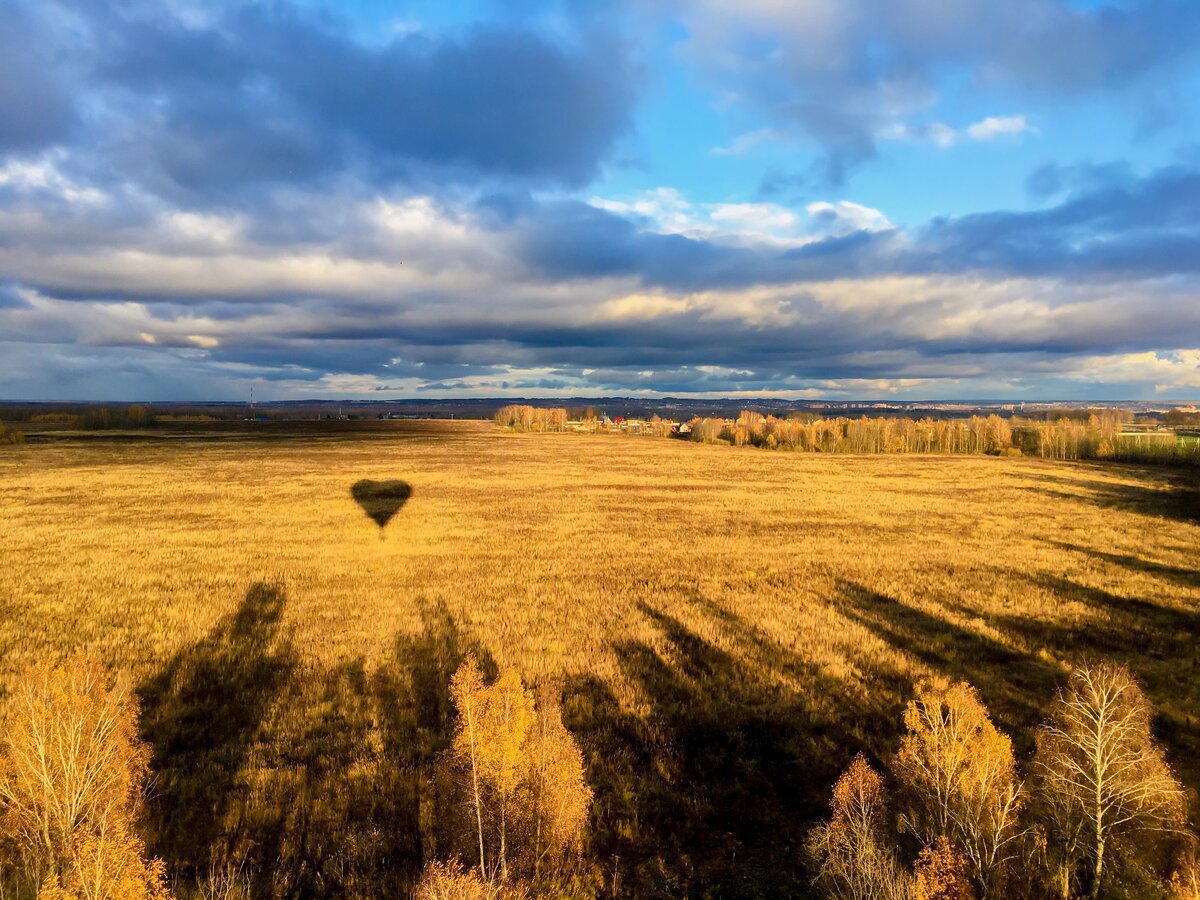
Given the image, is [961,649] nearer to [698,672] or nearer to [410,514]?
[698,672]

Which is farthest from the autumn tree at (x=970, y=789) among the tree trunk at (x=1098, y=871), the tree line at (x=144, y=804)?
the tree line at (x=144, y=804)

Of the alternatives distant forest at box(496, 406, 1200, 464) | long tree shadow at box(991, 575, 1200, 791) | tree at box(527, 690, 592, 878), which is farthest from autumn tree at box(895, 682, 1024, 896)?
distant forest at box(496, 406, 1200, 464)

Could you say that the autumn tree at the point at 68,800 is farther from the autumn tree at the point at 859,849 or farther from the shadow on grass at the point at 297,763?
the autumn tree at the point at 859,849

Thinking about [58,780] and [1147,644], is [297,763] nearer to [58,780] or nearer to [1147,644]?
[58,780]

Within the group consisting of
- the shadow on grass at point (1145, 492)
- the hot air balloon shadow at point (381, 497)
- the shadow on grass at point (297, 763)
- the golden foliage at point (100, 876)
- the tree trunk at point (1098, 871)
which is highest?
the golden foliage at point (100, 876)

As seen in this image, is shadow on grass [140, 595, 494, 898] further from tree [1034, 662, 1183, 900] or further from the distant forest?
the distant forest

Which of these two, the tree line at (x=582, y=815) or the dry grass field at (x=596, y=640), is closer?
the tree line at (x=582, y=815)
